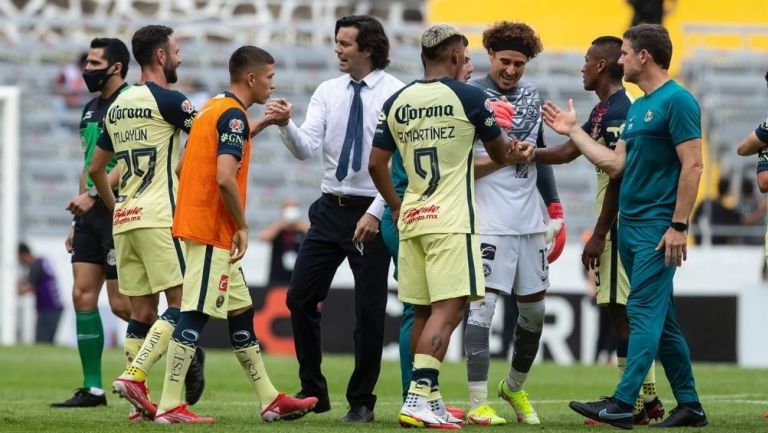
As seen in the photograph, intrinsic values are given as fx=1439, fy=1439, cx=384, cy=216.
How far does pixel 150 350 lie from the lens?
8031 millimetres

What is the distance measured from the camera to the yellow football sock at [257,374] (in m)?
8.15

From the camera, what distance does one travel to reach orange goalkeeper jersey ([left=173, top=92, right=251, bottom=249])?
7805mm

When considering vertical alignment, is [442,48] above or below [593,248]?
above

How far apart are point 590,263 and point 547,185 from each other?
634 millimetres

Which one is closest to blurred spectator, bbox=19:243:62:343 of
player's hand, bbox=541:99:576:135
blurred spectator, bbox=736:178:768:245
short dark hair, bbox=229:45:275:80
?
blurred spectator, bbox=736:178:768:245

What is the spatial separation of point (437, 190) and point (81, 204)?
9.50ft

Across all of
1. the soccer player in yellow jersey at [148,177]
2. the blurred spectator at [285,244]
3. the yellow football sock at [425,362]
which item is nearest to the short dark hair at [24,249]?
the blurred spectator at [285,244]

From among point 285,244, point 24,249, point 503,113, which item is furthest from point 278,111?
point 24,249

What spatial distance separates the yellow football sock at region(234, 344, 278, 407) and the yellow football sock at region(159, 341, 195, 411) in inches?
16.8

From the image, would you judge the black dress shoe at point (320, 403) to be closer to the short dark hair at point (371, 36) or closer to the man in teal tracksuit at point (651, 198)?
the man in teal tracksuit at point (651, 198)

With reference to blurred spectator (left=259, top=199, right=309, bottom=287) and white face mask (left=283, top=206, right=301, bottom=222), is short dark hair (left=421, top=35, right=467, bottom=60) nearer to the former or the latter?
blurred spectator (left=259, top=199, right=309, bottom=287)

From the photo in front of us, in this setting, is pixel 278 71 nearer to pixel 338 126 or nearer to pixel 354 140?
pixel 338 126

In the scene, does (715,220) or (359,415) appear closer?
(359,415)

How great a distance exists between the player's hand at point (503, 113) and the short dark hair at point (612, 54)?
78 centimetres
